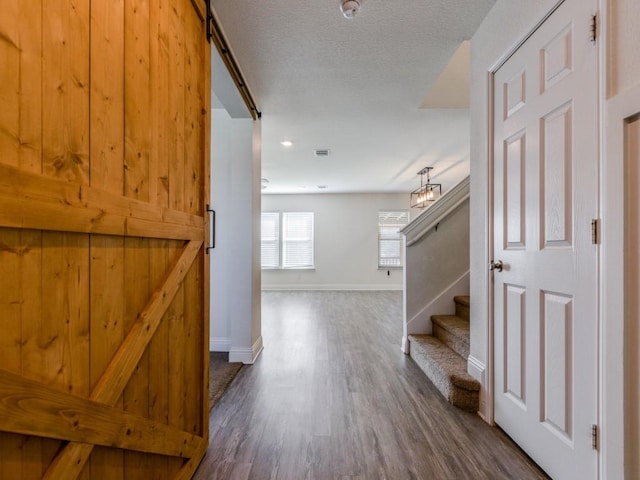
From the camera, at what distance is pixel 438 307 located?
3.27 meters

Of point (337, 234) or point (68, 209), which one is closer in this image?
point (68, 209)

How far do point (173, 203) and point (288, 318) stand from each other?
153 inches

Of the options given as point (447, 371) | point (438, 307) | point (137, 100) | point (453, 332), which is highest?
point (137, 100)

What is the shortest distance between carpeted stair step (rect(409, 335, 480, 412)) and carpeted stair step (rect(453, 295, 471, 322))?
35 cm

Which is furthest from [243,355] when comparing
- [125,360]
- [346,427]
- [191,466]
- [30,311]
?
[30,311]

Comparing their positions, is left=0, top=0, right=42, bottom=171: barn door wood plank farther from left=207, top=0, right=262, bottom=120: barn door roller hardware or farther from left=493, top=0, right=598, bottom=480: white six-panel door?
left=493, top=0, right=598, bottom=480: white six-panel door

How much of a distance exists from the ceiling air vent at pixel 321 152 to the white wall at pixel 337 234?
11.5 feet

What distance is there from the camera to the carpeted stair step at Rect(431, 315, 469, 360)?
99.4 inches

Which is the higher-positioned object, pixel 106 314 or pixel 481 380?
pixel 106 314

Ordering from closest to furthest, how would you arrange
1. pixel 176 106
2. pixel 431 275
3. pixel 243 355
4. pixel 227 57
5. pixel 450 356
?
pixel 176 106
pixel 227 57
pixel 450 356
pixel 243 355
pixel 431 275

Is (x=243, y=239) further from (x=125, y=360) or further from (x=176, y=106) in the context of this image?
(x=125, y=360)

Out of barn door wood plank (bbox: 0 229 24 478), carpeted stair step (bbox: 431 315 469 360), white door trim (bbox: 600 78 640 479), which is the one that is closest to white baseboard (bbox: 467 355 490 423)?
carpeted stair step (bbox: 431 315 469 360)

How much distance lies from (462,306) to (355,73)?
231cm

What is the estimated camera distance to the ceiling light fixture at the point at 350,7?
1.81 m
